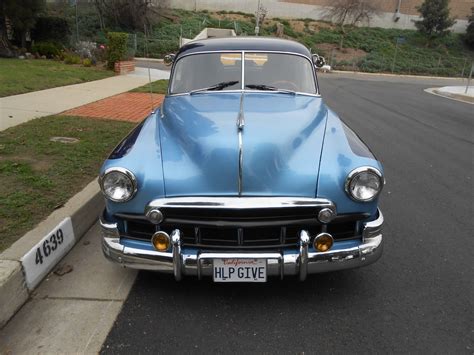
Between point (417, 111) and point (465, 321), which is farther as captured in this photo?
point (417, 111)

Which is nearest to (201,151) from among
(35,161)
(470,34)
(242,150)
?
(242,150)

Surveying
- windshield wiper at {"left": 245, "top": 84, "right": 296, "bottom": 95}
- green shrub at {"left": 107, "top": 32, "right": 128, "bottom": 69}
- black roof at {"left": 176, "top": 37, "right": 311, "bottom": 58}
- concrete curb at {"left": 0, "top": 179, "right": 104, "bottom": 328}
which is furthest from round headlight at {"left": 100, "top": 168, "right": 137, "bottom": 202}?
green shrub at {"left": 107, "top": 32, "right": 128, "bottom": 69}

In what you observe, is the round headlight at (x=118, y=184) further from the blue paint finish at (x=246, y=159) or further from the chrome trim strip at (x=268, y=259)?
the chrome trim strip at (x=268, y=259)

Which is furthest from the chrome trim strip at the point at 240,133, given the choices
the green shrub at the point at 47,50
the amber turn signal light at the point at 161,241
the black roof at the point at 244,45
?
the green shrub at the point at 47,50

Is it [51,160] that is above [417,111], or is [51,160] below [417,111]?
above

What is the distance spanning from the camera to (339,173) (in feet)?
9.04

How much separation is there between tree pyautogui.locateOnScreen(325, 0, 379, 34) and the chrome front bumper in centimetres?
Answer: 4552

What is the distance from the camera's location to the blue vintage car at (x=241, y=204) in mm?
2641

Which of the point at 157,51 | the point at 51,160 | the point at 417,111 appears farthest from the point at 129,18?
the point at 51,160

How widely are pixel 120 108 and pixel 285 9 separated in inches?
1716

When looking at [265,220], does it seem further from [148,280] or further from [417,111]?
[417,111]

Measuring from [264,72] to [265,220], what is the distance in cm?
206

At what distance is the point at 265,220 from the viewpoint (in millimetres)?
2668

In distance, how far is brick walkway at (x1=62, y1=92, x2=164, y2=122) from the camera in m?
8.01
